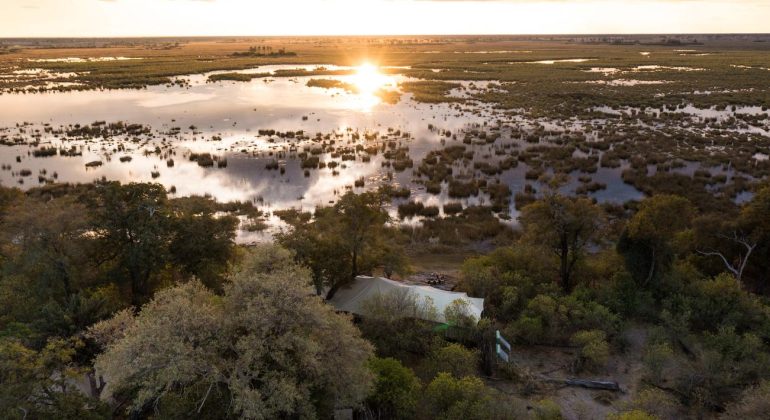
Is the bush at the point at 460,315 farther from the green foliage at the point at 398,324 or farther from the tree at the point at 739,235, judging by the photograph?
the tree at the point at 739,235

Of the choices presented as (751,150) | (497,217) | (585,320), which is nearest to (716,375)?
(585,320)

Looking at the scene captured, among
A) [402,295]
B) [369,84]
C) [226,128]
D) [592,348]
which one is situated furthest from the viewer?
[369,84]

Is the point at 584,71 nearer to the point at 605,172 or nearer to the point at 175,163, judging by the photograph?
the point at 605,172

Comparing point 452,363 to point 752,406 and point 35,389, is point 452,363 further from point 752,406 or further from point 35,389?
point 35,389

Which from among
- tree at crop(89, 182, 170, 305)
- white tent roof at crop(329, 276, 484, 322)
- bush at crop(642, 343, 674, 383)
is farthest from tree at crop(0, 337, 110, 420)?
bush at crop(642, 343, 674, 383)

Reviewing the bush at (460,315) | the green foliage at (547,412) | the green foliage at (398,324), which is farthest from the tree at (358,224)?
the green foliage at (547,412)

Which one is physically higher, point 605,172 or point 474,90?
point 474,90

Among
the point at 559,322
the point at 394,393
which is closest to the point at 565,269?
the point at 559,322
